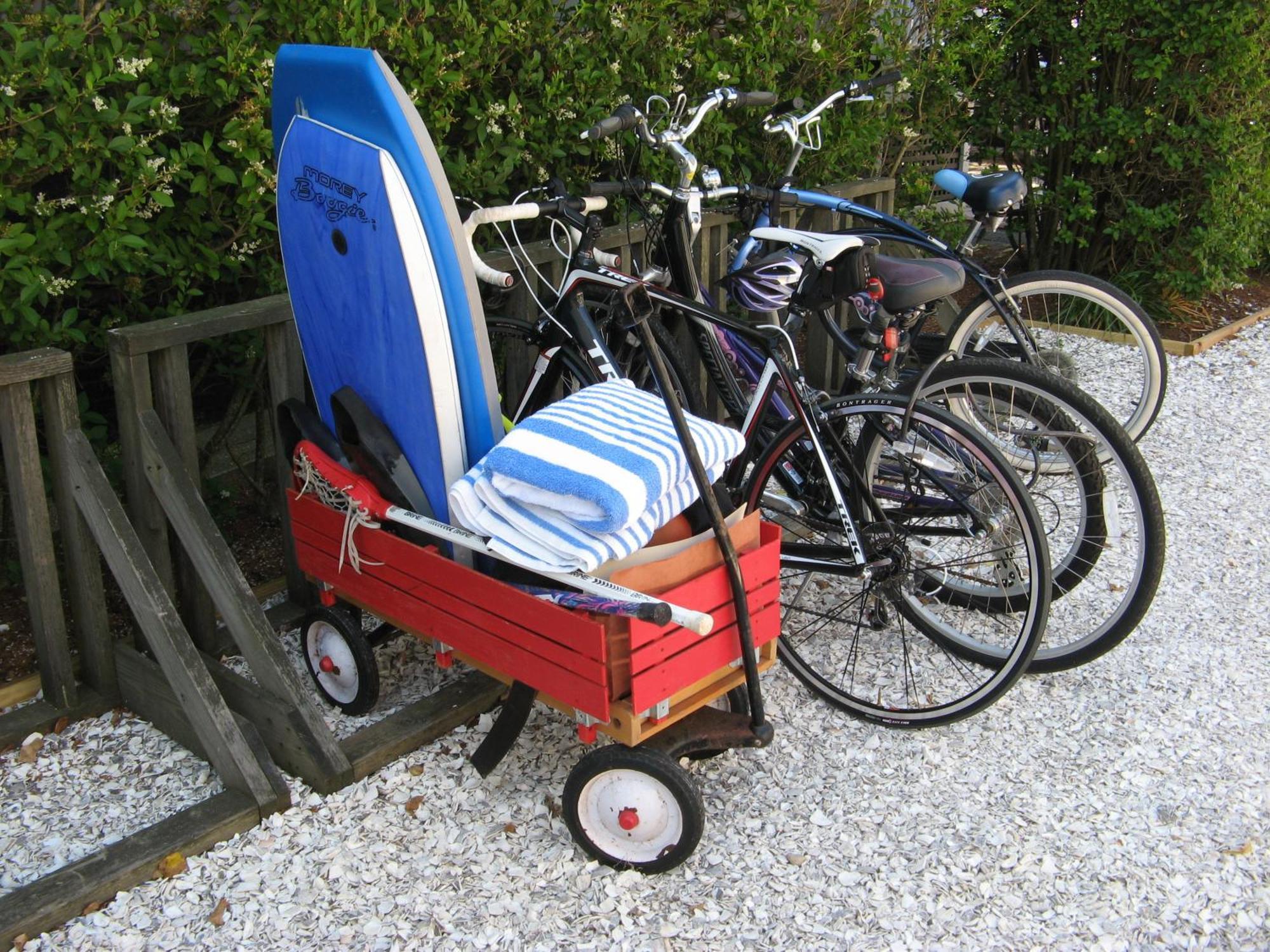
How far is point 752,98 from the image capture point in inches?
135

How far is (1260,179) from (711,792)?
514cm

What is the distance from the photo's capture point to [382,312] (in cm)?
240

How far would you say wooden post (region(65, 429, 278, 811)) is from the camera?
246cm

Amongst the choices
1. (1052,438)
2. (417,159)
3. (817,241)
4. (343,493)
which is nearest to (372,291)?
(417,159)

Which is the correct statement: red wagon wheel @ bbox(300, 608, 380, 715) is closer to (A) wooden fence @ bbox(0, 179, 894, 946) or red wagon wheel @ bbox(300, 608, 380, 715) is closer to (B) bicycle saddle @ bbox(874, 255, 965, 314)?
(A) wooden fence @ bbox(0, 179, 894, 946)

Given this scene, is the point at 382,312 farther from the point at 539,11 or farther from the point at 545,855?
the point at 539,11

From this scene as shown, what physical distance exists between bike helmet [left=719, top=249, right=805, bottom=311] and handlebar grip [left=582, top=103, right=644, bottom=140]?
0.50 meters

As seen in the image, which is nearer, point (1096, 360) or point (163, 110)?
point (163, 110)

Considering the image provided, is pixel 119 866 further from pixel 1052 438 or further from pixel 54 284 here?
pixel 1052 438

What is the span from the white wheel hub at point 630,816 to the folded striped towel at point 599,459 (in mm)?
526

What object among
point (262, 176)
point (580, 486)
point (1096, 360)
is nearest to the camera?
point (580, 486)

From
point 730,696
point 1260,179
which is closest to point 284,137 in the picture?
point 730,696

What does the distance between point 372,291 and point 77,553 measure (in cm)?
98

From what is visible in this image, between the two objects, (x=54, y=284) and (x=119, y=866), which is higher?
(x=54, y=284)
